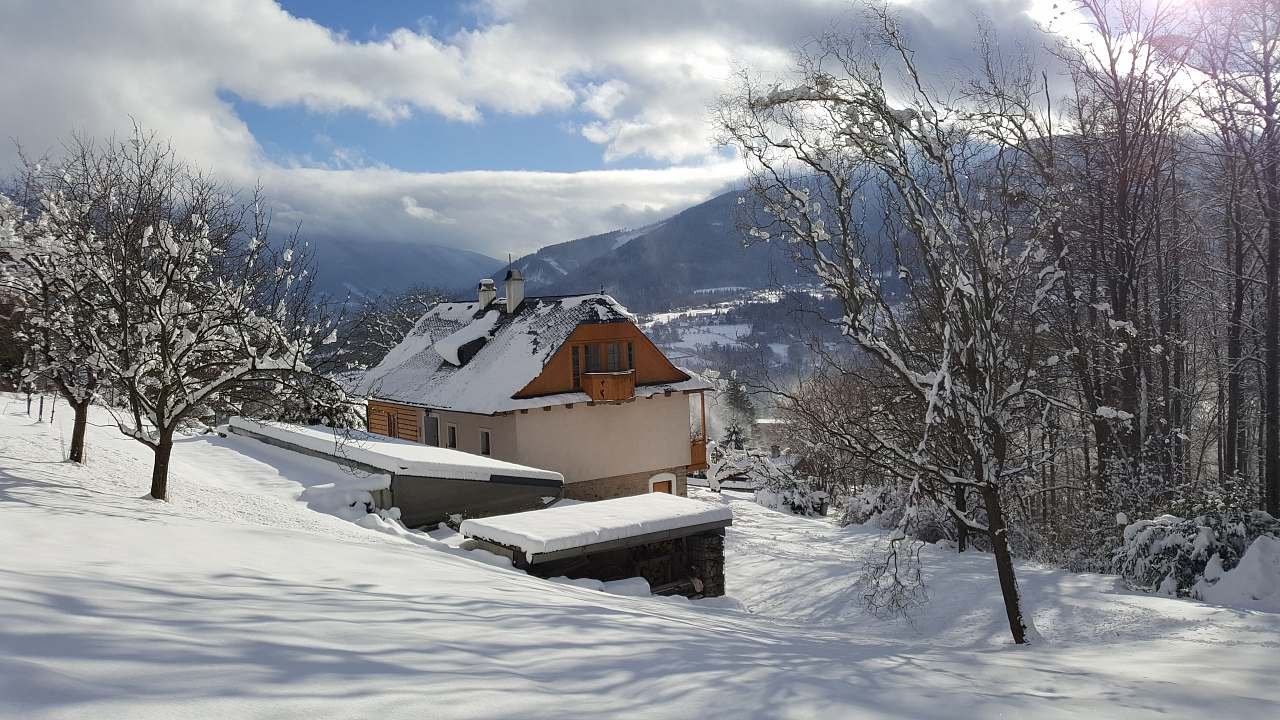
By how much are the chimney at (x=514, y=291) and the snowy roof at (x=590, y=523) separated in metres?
15.9

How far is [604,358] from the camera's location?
25.7 meters

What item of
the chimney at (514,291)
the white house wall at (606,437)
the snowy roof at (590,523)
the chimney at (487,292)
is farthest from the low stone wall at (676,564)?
the chimney at (487,292)

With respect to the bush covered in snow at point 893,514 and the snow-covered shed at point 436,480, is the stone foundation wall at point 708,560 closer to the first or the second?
the snow-covered shed at point 436,480

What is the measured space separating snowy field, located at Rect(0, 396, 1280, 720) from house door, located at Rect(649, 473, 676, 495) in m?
16.5

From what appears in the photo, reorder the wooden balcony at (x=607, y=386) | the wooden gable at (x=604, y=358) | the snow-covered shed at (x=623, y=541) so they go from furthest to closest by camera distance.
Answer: the wooden balcony at (x=607, y=386) < the wooden gable at (x=604, y=358) < the snow-covered shed at (x=623, y=541)

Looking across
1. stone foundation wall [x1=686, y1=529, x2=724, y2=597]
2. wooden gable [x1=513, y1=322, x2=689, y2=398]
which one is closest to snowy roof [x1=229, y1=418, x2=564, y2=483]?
stone foundation wall [x1=686, y1=529, x2=724, y2=597]

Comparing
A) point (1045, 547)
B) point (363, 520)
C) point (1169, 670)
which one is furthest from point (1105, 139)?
point (363, 520)

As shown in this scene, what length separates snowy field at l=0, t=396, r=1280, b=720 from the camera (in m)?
3.11

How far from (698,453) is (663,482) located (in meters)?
1.89

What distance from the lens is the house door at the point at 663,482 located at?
87.2 feet

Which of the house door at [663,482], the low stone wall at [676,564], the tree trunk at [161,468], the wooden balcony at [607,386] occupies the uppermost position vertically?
the wooden balcony at [607,386]

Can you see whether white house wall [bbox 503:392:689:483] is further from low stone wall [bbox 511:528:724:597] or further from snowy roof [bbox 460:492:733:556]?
low stone wall [bbox 511:528:724:597]

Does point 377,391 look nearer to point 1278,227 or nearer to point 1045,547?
point 1045,547

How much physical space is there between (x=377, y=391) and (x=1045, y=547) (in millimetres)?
23529
